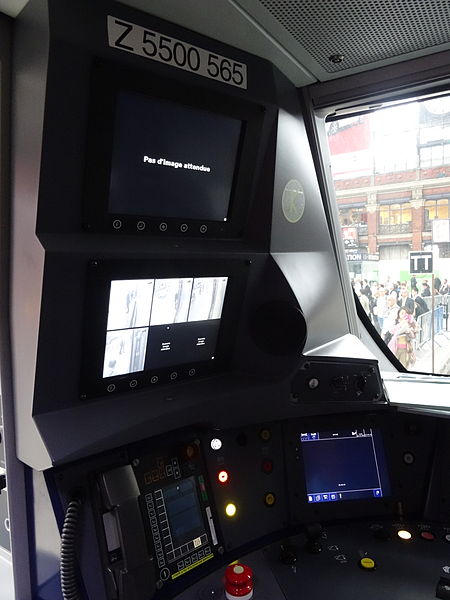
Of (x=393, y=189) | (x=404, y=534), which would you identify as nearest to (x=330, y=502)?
(x=404, y=534)

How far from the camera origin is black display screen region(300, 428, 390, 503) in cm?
216

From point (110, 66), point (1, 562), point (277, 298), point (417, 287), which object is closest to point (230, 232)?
point (277, 298)

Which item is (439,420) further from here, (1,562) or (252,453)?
(1,562)

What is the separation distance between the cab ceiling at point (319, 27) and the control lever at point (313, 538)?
70.3 inches

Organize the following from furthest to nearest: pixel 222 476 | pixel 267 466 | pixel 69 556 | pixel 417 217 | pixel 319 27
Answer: pixel 417 217 < pixel 267 466 < pixel 222 476 < pixel 319 27 < pixel 69 556

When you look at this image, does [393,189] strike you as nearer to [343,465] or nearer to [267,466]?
[343,465]

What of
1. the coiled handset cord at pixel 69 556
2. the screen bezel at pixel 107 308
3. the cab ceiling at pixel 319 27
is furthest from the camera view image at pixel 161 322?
the cab ceiling at pixel 319 27

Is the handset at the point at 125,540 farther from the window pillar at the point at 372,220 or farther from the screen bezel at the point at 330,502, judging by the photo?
the window pillar at the point at 372,220

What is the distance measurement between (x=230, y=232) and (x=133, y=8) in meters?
0.81

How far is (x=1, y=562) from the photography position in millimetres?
1794

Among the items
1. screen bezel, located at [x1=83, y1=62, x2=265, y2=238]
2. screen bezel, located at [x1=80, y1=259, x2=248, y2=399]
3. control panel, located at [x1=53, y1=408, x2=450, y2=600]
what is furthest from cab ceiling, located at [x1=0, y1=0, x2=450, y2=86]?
control panel, located at [x1=53, y1=408, x2=450, y2=600]

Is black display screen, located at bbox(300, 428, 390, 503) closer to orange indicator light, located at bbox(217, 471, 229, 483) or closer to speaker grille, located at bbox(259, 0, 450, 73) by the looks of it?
orange indicator light, located at bbox(217, 471, 229, 483)

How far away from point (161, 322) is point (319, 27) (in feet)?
3.72

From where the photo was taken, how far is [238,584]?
170cm
